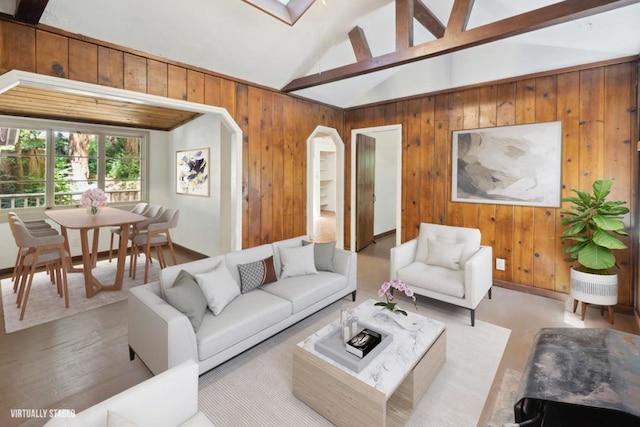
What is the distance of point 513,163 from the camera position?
383cm

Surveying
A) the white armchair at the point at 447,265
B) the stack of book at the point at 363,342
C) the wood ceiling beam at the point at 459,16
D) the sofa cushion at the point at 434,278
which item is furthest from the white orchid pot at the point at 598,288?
the wood ceiling beam at the point at 459,16

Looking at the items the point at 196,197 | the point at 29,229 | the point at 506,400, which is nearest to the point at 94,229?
the point at 29,229

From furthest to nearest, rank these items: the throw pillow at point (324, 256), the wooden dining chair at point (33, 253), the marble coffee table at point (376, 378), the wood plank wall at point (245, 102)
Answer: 1. the throw pillow at point (324, 256)
2. the wooden dining chair at point (33, 253)
3. the wood plank wall at point (245, 102)
4. the marble coffee table at point (376, 378)

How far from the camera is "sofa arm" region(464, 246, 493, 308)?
114 inches

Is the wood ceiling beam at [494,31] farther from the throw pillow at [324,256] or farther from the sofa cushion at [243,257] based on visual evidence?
the sofa cushion at [243,257]

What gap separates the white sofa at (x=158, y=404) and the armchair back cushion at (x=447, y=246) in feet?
9.51

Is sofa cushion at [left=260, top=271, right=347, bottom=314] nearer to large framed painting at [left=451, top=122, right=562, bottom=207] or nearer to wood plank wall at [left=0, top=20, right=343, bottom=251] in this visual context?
wood plank wall at [left=0, top=20, right=343, bottom=251]

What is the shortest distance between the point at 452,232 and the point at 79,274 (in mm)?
5285

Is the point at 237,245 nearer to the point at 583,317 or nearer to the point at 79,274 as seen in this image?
the point at 79,274

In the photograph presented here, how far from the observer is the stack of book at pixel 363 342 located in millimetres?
1812

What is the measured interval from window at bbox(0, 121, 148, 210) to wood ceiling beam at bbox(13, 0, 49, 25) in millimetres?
3287

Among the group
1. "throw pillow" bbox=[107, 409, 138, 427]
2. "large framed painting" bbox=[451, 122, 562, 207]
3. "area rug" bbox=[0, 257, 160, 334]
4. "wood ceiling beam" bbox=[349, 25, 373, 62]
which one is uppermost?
"wood ceiling beam" bbox=[349, 25, 373, 62]

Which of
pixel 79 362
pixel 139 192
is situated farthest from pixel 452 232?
pixel 139 192

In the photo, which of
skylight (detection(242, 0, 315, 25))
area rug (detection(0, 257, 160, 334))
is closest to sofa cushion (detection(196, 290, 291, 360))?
area rug (detection(0, 257, 160, 334))
